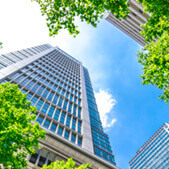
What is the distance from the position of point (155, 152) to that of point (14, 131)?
104m

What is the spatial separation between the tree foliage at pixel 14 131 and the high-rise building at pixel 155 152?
91837 millimetres

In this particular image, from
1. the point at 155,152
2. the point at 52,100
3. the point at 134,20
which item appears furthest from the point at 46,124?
the point at 155,152

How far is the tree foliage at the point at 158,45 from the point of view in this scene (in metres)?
11.3

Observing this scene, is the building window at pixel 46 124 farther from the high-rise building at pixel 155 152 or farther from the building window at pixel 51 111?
the high-rise building at pixel 155 152

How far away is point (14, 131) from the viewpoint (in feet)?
23.7

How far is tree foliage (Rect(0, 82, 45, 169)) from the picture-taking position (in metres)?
7.18

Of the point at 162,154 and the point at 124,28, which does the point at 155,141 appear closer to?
the point at 162,154

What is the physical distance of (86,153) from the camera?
18.1 m

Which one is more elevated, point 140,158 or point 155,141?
point 155,141

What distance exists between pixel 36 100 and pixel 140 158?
10468 centimetres

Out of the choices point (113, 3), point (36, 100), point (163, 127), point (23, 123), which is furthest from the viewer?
point (163, 127)

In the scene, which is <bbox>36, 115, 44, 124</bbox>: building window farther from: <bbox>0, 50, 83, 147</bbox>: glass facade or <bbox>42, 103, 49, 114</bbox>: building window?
<bbox>42, 103, 49, 114</bbox>: building window

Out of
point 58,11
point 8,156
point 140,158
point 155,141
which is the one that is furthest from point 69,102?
point 140,158

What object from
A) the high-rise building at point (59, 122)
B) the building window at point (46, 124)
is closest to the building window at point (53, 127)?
the high-rise building at point (59, 122)
